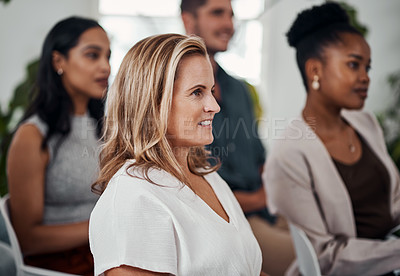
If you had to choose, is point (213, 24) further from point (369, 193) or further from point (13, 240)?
point (13, 240)

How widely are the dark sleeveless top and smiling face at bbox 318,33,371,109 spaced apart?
0.28 metres

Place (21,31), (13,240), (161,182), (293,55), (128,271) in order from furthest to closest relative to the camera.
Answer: (21,31) → (293,55) → (13,240) → (161,182) → (128,271)

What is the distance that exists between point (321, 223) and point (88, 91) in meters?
1.18

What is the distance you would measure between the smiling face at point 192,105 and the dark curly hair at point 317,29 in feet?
2.56

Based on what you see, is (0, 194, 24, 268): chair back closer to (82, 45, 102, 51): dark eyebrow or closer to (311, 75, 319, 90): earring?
(82, 45, 102, 51): dark eyebrow

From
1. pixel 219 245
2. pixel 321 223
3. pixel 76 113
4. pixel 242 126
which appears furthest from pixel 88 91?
pixel 321 223

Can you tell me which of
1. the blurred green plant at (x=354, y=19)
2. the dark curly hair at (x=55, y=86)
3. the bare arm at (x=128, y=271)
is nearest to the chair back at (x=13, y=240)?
the dark curly hair at (x=55, y=86)

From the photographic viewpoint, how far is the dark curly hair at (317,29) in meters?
1.73

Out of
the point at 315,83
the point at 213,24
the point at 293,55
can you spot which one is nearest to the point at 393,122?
the point at 315,83

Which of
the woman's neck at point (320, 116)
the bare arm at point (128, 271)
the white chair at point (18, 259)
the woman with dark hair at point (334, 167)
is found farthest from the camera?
the woman's neck at point (320, 116)

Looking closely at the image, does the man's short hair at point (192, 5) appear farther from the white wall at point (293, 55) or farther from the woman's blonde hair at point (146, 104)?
the woman's blonde hair at point (146, 104)

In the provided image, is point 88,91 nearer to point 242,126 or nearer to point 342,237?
point 242,126

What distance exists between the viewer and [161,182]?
41.5 inches

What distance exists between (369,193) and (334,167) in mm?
218
